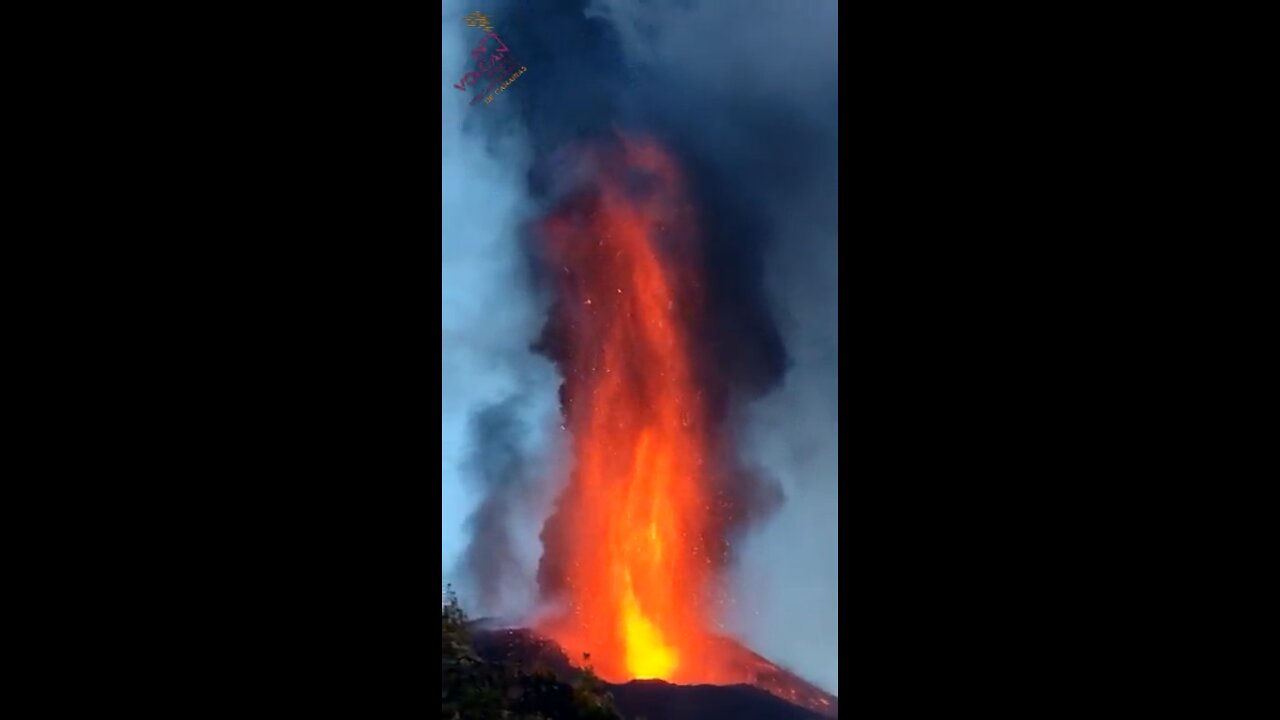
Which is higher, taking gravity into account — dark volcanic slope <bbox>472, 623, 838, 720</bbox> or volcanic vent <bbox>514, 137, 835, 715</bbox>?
volcanic vent <bbox>514, 137, 835, 715</bbox>

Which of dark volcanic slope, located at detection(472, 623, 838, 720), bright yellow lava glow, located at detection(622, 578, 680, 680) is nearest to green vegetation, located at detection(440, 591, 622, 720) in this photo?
dark volcanic slope, located at detection(472, 623, 838, 720)

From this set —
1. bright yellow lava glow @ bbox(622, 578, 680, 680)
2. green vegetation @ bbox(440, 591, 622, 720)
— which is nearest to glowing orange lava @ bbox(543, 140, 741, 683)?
bright yellow lava glow @ bbox(622, 578, 680, 680)

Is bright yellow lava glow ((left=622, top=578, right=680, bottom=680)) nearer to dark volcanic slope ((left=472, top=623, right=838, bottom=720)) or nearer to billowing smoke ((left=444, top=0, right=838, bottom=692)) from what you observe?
dark volcanic slope ((left=472, top=623, right=838, bottom=720))

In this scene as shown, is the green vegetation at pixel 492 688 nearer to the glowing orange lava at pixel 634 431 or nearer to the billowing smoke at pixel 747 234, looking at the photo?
the glowing orange lava at pixel 634 431

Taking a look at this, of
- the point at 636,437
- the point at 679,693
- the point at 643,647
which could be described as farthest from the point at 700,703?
the point at 636,437

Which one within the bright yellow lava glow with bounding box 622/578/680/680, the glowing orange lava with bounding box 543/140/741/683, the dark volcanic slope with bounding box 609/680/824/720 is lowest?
the dark volcanic slope with bounding box 609/680/824/720

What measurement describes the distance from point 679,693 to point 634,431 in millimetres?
995

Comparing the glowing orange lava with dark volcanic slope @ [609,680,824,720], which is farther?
the glowing orange lava

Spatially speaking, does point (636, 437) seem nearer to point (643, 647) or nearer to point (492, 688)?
point (643, 647)

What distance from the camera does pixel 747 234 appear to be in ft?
11.0

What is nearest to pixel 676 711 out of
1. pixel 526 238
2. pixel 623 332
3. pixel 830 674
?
pixel 830 674

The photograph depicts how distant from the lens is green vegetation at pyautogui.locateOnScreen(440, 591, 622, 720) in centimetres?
335

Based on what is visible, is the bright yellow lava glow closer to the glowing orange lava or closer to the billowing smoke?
the glowing orange lava
